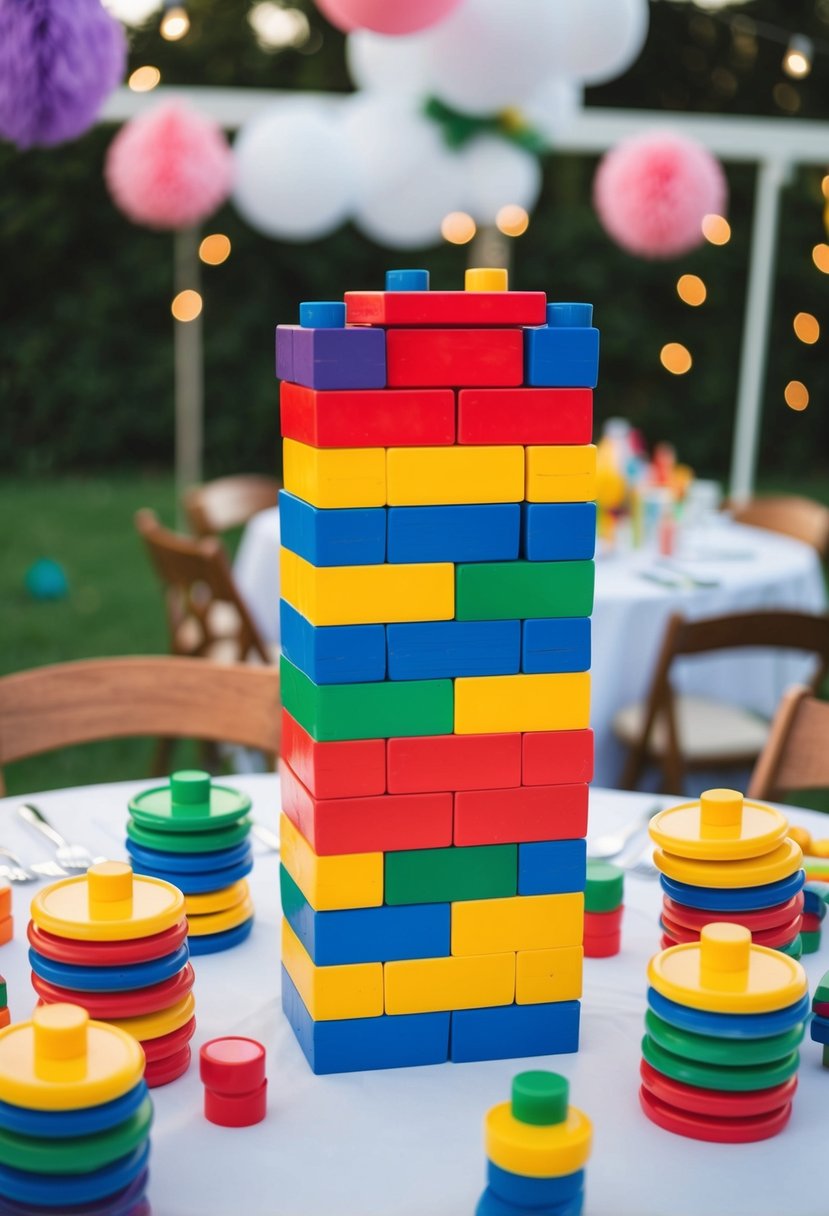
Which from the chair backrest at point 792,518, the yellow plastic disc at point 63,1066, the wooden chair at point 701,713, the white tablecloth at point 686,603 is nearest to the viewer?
the yellow plastic disc at point 63,1066

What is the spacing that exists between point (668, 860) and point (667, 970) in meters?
0.12

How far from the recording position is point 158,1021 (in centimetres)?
84

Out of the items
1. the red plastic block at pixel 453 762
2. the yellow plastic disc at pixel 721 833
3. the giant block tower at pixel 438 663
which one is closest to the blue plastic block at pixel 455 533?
the giant block tower at pixel 438 663

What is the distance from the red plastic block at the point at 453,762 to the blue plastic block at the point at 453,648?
0.13ft

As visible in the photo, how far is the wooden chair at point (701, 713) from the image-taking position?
8.04 feet

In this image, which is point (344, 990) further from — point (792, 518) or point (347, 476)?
point (792, 518)

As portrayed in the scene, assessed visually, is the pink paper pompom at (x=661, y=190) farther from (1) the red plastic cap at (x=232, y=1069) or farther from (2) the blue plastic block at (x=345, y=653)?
(1) the red plastic cap at (x=232, y=1069)

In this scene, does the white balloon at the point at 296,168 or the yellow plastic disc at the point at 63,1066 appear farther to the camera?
the white balloon at the point at 296,168

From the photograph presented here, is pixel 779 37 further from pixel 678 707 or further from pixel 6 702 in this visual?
pixel 6 702

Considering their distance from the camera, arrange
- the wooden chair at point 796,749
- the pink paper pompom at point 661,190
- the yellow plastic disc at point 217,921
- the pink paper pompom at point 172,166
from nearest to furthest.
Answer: the yellow plastic disc at point 217,921
the wooden chair at point 796,749
the pink paper pompom at point 172,166
the pink paper pompom at point 661,190

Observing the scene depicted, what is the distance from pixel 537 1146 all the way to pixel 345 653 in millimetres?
300

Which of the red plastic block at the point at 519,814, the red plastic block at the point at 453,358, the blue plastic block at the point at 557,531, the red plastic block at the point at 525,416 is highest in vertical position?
the red plastic block at the point at 453,358

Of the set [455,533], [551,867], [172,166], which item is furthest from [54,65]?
[172,166]

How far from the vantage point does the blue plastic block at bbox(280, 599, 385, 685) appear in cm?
82
